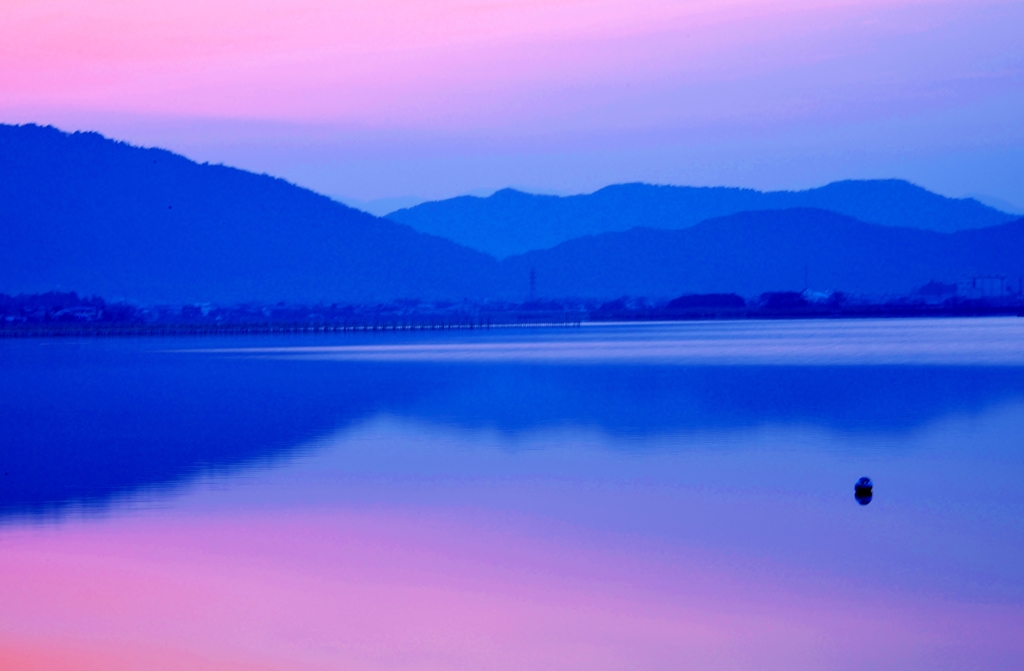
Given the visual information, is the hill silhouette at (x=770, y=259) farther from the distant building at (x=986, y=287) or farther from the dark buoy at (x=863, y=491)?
the dark buoy at (x=863, y=491)

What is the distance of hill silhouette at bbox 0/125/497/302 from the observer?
153m

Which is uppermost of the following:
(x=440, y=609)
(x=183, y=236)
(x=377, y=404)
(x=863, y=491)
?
(x=183, y=236)

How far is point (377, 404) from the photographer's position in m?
25.0

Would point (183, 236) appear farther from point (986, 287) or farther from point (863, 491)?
point (863, 491)

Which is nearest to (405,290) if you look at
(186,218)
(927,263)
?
(186,218)

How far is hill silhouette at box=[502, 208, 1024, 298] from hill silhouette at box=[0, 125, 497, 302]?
16763mm

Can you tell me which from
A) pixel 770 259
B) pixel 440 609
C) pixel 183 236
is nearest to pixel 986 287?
pixel 770 259

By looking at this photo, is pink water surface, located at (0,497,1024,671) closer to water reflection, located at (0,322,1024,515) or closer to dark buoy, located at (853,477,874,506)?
dark buoy, located at (853,477,874,506)

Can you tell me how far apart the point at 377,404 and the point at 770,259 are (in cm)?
16526

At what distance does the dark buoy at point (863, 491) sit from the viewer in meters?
12.9

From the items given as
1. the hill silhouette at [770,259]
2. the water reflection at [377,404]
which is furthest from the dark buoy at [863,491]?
the hill silhouette at [770,259]

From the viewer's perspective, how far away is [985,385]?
89.9ft

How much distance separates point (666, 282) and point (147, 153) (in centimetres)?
7017

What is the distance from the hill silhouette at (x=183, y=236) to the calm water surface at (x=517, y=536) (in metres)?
134
